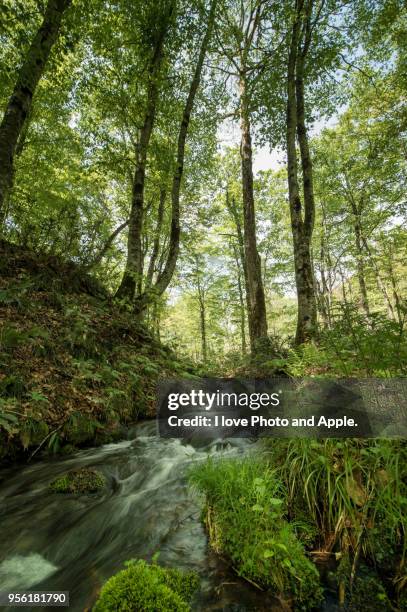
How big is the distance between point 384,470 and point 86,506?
294 centimetres

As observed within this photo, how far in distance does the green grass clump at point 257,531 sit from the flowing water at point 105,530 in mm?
115

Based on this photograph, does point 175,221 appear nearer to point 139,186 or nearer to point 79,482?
point 139,186

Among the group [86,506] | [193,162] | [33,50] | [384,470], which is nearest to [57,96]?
[193,162]

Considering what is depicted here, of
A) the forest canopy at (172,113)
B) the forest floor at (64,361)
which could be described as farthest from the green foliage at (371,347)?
the forest floor at (64,361)

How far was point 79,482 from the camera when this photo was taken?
346 centimetres

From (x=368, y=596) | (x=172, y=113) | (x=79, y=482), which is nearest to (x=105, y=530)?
(x=79, y=482)

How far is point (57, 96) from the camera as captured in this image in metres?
11.4

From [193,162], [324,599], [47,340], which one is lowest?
[324,599]

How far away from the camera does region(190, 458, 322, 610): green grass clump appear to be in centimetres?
184

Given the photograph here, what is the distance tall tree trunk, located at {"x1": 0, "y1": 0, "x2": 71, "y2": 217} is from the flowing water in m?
4.90

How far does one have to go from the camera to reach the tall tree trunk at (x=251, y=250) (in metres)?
9.27

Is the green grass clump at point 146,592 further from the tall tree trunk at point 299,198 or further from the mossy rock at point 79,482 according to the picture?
the tall tree trunk at point 299,198

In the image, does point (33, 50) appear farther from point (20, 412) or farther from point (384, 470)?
point (384, 470)

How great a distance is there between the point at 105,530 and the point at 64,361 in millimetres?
2947
